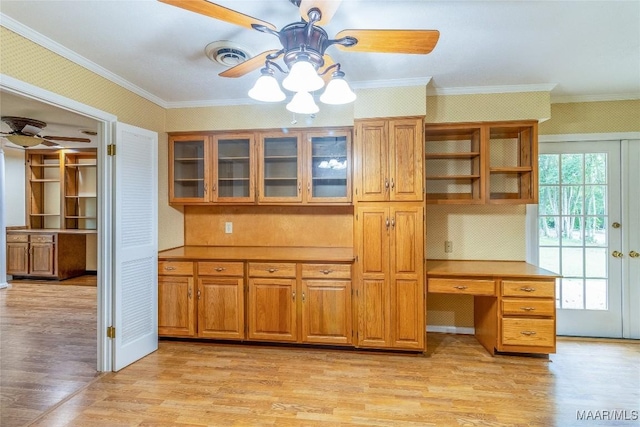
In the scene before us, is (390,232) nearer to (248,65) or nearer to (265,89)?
(265,89)

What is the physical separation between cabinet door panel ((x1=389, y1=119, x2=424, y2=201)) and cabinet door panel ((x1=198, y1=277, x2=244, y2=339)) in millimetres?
1682

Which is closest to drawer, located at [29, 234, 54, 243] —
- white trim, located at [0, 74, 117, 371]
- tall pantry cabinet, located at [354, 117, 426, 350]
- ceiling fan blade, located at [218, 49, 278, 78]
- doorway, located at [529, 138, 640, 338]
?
white trim, located at [0, 74, 117, 371]

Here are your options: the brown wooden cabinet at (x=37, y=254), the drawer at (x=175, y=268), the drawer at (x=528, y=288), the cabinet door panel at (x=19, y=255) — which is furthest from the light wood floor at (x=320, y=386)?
the cabinet door panel at (x=19, y=255)

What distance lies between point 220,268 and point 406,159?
197cm

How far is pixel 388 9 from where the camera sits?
1.82 metres

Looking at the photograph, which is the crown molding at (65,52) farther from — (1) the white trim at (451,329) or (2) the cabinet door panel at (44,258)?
(2) the cabinet door panel at (44,258)

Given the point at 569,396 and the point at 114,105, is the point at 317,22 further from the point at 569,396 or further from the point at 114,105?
the point at 569,396

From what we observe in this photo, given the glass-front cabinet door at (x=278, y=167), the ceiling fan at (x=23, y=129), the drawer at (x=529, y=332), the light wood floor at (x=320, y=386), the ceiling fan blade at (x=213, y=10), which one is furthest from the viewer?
the ceiling fan at (x=23, y=129)

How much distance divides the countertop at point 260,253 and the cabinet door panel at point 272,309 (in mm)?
223

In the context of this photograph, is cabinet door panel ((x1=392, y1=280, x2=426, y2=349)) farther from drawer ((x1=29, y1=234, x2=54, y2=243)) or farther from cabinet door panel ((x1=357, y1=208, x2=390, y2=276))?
drawer ((x1=29, y1=234, x2=54, y2=243))

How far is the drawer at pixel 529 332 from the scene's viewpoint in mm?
2701

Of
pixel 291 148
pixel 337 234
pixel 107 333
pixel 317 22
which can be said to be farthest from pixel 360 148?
pixel 107 333

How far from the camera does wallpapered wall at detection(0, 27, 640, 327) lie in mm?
2848

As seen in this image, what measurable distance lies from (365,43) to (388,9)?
367mm
